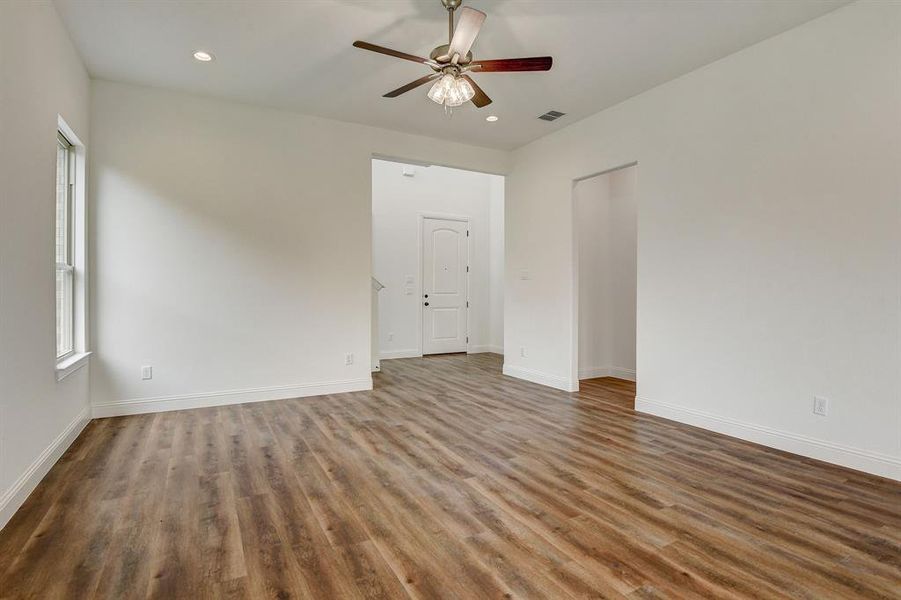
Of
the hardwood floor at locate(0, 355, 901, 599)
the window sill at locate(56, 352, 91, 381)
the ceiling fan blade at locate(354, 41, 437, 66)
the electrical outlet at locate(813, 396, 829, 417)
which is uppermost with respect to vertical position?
the ceiling fan blade at locate(354, 41, 437, 66)

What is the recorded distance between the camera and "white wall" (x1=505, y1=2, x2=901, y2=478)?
278cm

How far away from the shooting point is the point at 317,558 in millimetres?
1883

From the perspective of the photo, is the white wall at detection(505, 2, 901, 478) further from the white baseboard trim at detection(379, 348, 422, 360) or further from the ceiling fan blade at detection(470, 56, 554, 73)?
the white baseboard trim at detection(379, 348, 422, 360)

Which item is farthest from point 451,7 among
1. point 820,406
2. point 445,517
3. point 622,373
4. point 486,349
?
point 486,349

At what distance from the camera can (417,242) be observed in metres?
7.77

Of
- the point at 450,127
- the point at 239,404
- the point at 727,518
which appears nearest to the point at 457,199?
the point at 450,127

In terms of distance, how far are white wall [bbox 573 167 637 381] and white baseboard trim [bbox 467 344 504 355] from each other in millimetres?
2458

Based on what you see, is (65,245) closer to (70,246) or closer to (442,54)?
(70,246)

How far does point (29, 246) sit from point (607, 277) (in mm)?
5714

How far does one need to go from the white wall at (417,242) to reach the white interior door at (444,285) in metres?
0.15

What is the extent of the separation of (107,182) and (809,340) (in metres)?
5.80

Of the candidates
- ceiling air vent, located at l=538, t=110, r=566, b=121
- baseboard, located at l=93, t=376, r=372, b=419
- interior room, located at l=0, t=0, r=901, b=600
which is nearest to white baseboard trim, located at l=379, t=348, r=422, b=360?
interior room, located at l=0, t=0, r=901, b=600

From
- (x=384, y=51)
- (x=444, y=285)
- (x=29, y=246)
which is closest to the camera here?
(x=29, y=246)

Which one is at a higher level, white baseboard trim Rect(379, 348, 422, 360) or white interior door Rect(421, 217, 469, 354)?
white interior door Rect(421, 217, 469, 354)
